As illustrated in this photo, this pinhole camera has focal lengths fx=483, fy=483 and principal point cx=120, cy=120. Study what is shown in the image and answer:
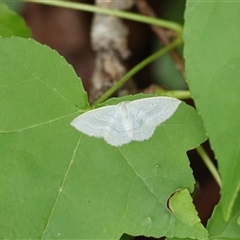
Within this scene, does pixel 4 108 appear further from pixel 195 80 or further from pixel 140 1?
pixel 140 1

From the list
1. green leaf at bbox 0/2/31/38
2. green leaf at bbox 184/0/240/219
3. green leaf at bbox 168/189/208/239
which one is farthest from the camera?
green leaf at bbox 0/2/31/38

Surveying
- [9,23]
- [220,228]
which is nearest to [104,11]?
[9,23]

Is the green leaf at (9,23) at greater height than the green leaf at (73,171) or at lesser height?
greater

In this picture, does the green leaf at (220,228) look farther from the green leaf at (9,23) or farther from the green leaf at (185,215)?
the green leaf at (9,23)

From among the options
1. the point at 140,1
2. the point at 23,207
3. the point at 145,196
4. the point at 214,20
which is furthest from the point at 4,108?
the point at 140,1

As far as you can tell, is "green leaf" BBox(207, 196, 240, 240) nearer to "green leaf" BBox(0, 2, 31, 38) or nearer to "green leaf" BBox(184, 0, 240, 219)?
"green leaf" BBox(184, 0, 240, 219)

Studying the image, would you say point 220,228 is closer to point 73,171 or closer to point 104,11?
point 73,171

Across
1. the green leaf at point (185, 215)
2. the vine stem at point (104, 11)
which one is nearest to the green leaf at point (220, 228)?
the green leaf at point (185, 215)

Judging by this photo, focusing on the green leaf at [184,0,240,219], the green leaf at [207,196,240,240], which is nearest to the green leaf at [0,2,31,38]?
the green leaf at [184,0,240,219]
